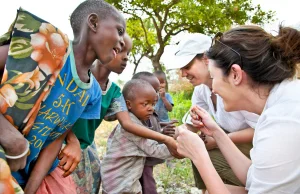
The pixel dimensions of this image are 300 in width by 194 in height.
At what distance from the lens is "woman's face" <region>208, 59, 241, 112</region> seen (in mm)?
1851

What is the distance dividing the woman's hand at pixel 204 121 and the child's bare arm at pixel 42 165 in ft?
3.70

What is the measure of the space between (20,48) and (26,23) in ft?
0.34

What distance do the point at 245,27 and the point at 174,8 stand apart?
1250 centimetres

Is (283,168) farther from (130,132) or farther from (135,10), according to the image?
(135,10)

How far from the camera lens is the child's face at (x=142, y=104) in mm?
2804

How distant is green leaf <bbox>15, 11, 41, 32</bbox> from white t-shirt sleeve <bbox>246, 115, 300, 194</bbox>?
1150mm

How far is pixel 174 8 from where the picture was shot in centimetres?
1395

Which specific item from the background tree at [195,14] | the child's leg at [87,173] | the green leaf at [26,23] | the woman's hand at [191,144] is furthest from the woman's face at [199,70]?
the background tree at [195,14]

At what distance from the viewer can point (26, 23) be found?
49.6 inches

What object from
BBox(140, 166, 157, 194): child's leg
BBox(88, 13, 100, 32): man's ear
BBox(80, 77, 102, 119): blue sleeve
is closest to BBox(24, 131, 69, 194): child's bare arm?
BBox(80, 77, 102, 119): blue sleeve

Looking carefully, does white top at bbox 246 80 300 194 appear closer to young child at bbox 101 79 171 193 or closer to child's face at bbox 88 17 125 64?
child's face at bbox 88 17 125 64

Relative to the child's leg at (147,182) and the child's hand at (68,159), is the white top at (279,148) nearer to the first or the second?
the child's hand at (68,159)

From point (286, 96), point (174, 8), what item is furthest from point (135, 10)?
point (286, 96)

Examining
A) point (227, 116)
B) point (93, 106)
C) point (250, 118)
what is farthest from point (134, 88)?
point (93, 106)
